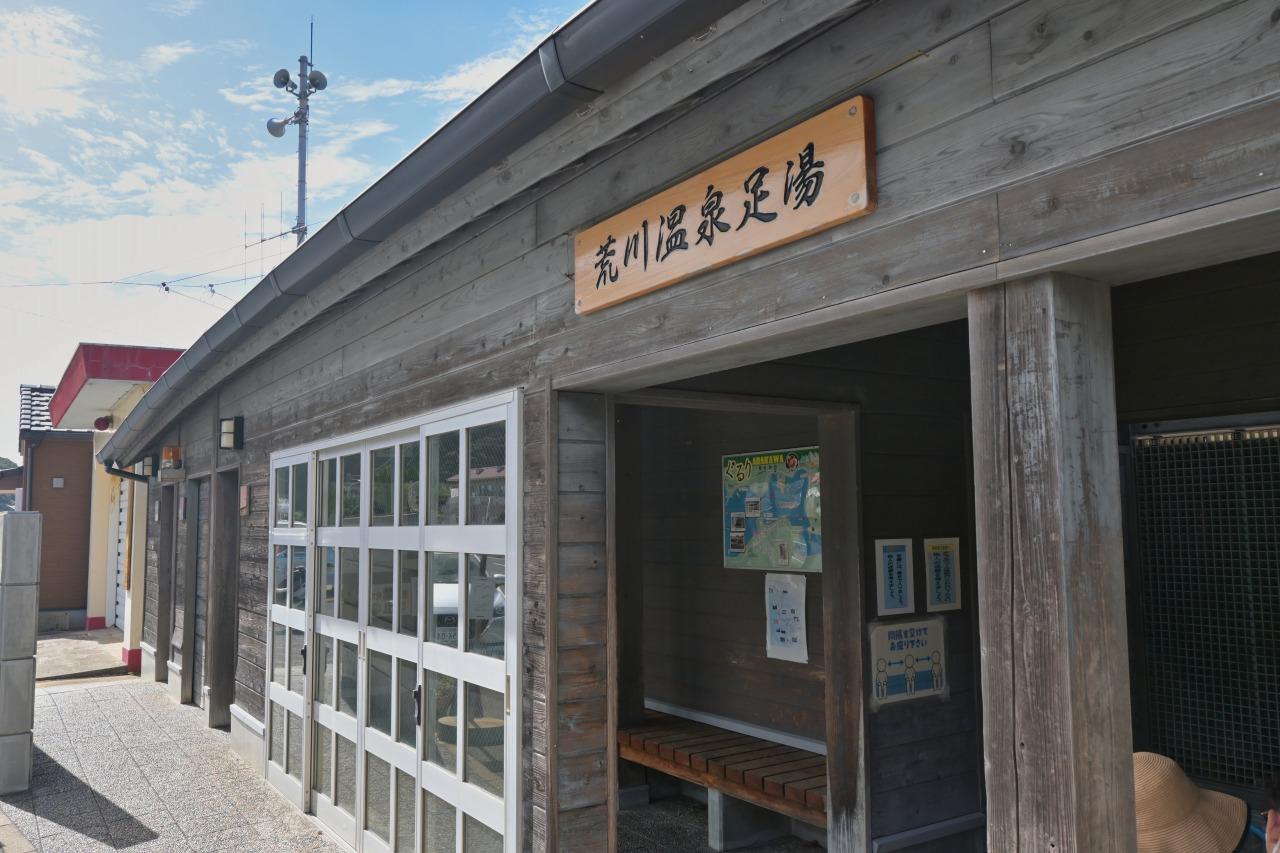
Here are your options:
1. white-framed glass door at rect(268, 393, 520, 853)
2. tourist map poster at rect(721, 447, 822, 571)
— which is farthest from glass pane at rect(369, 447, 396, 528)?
tourist map poster at rect(721, 447, 822, 571)

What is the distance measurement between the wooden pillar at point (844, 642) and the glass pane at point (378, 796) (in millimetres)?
2152

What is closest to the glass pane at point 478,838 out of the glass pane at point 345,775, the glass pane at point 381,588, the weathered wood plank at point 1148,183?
the glass pane at point 381,588

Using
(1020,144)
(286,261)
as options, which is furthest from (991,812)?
(286,261)

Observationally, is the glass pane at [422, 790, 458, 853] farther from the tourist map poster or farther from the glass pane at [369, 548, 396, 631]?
the tourist map poster

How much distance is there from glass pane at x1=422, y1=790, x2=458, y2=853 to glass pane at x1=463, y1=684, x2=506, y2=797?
316mm

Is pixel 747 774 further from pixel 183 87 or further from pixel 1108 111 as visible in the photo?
pixel 183 87

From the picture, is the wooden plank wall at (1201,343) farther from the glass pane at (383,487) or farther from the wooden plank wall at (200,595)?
the wooden plank wall at (200,595)

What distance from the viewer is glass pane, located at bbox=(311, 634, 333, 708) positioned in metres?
5.57

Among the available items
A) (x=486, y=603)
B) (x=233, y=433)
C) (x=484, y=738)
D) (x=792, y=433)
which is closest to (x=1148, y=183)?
(x=486, y=603)

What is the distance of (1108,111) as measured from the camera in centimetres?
162

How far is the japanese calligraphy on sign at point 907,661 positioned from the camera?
414 centimetres

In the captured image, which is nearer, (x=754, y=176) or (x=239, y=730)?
(x=754, y=176)

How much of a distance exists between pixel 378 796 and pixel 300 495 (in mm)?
2128

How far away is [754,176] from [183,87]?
51.5 feet
